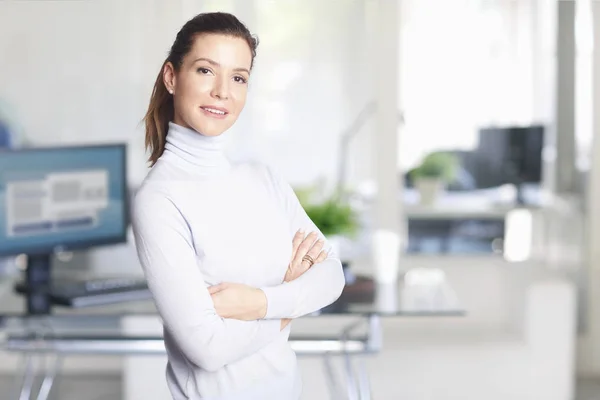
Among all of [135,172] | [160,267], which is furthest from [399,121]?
[160,267]

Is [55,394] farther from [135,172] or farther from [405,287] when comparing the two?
[405,287]

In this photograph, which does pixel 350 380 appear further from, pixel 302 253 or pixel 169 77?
pixel 169 77

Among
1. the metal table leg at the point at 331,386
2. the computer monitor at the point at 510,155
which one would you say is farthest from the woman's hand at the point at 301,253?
the computer monitor at the point at 510,155

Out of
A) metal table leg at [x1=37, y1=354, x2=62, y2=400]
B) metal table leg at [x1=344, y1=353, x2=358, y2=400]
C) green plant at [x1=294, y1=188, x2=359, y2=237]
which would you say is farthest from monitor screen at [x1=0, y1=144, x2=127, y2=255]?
metal table leg at [x1=344, y1=353, x2=358, y2=400]

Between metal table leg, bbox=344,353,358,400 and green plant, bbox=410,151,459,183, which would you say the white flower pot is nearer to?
green plant, bbox=410,151,459,183

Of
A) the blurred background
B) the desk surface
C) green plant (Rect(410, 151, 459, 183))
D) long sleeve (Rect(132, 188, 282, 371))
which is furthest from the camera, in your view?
green plant (Rect(410, 151, 459, 183))

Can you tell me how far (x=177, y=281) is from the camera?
148 centimetres

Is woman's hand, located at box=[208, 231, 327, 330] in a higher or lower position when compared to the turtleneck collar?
lower

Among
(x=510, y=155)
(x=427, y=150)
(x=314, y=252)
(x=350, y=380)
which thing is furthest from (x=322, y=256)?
(x=510, y=155)

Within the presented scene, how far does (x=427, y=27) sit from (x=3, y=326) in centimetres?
182

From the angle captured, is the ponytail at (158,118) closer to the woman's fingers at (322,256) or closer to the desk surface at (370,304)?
the woman's fingers at (322,256)

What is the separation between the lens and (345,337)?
2645mm

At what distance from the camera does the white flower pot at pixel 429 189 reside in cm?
387

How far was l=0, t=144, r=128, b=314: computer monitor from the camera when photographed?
287 centimetres
